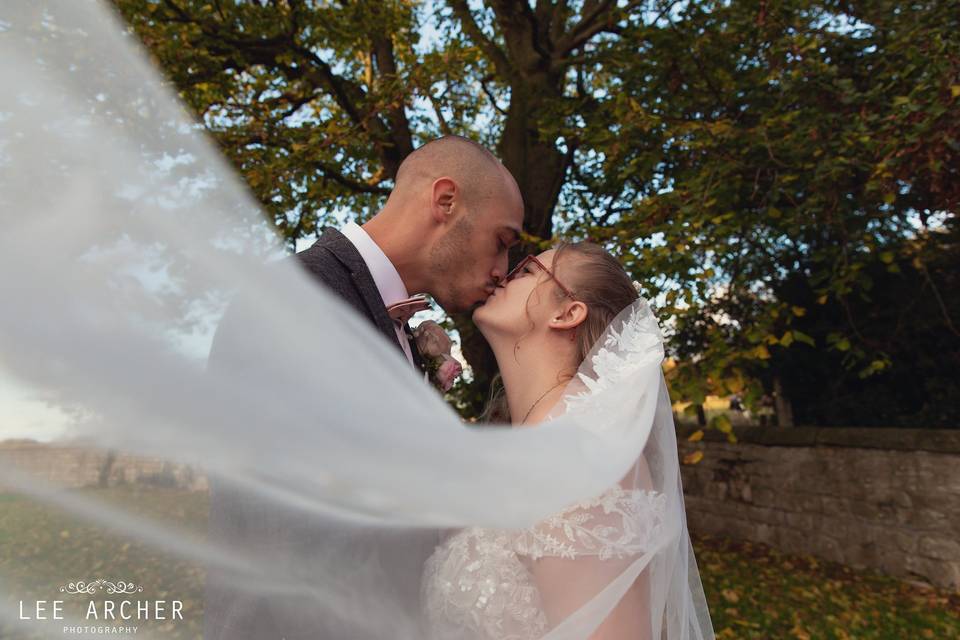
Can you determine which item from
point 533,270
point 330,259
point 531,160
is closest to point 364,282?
point 330,259

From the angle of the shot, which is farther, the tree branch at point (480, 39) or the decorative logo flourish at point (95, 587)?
the tree branch at point (480, 39)

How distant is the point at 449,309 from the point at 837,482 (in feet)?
21.9

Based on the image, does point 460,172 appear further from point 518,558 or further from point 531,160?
point 531,160

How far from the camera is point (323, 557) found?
1.30 meters

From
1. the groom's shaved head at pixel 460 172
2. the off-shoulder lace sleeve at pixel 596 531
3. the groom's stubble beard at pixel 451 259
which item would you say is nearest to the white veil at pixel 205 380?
the off-shoulder lace sleeve at pixel 596 531

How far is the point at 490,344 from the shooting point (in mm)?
2287

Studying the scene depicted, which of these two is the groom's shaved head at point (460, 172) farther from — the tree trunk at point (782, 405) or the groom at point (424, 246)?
the tree trunk at point (782, 405)

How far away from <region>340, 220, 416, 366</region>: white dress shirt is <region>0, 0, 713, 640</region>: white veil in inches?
24.6

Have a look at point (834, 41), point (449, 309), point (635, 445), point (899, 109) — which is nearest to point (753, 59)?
point (834, 41)

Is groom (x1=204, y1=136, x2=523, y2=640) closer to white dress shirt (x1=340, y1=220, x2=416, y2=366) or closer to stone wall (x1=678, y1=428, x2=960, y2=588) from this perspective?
white dress shirt (x1=340, y1=220, x2=416, y2=366)

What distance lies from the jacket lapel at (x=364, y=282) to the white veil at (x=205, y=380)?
47 centimetres

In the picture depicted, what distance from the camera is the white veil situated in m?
1.07

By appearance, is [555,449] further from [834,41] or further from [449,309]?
[834,41]

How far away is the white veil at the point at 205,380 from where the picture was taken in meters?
1.07
